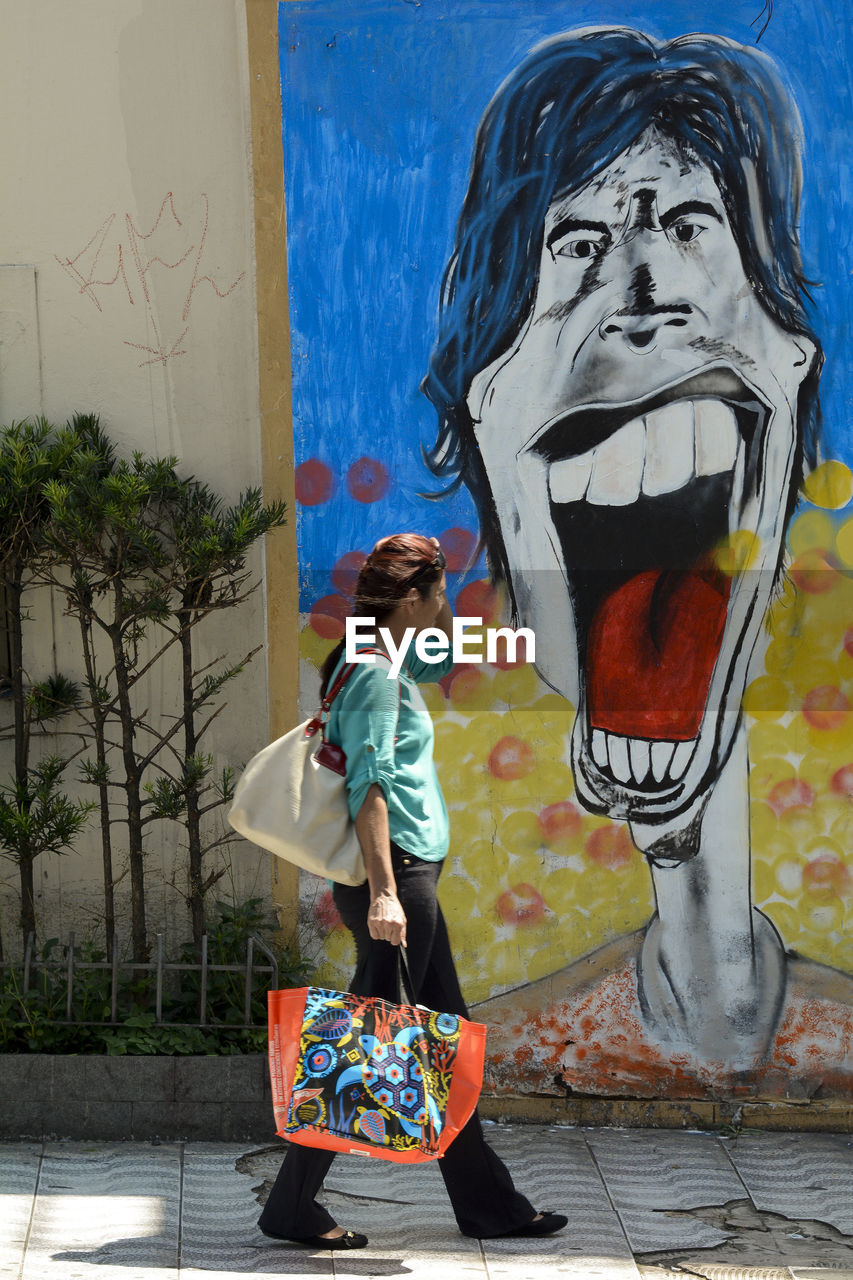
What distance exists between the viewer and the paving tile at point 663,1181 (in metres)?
4.03

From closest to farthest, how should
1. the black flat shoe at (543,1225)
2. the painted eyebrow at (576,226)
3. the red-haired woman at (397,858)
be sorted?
1. the red-haired woman at (397,858)
2. the black flat shoe at (543,1225)
3. the painted eyebrow at (576,226)

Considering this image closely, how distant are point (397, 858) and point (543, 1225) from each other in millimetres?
1146

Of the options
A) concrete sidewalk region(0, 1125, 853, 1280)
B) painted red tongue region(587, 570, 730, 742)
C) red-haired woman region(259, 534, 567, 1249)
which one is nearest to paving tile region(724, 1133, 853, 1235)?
concrete sidewalk region(0, 1125, 853, 1280)

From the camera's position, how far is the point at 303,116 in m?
4.72

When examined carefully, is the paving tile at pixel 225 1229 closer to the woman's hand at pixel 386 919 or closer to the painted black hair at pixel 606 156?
the woman's hand at pixel 386 919

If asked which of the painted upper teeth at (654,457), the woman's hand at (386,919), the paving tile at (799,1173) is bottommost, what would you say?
the paving tile at (799,1173)

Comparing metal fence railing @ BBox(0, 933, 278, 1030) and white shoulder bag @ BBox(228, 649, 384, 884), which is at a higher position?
white shoulder bag @ BBox(228, 649, 384, 884)

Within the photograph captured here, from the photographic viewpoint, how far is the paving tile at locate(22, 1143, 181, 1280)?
3.70m

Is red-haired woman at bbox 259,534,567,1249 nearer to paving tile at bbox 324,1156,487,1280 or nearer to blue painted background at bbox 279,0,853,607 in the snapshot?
paving tile at bbox 324,1156,487,1280

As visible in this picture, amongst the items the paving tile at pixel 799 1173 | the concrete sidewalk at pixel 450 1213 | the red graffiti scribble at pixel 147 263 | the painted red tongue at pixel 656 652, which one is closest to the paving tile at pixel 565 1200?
the concrete sidewalk at pixel 450 1213

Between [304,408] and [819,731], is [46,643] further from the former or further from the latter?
[819,731]

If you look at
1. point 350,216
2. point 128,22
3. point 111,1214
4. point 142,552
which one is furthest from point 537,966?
point 128,22

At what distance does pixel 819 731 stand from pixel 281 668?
1.85 metres

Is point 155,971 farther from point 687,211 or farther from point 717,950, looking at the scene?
point 687,211
